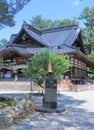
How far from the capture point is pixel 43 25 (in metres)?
66.4

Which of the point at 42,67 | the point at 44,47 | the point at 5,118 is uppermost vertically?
the point at 44,47

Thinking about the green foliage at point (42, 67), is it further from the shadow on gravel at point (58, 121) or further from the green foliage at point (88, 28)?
the green foliage at point (88, 28)

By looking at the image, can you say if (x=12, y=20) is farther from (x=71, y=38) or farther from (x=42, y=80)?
(x=71, y=38)

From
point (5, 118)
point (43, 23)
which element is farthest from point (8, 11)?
point (43, 23)

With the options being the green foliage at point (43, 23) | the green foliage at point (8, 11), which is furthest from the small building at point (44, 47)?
the green foliage at point (43, 23)

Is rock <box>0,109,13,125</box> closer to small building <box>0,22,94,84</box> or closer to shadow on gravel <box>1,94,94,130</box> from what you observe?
shadow on gravel <box>1,94,94,130</box>

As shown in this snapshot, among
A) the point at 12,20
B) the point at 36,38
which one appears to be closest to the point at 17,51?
the point at 36,38

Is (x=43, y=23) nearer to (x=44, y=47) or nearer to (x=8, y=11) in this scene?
(x=44, y=47)

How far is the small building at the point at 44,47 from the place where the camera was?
28.8 metres

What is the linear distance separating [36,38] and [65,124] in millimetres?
24336

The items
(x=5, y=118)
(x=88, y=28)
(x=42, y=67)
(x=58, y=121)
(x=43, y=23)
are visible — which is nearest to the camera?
(x=5, y=118)

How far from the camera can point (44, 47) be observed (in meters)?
30.5

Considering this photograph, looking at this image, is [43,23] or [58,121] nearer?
[58,121]

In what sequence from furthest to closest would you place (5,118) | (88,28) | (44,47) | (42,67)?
(88,28) < (44,47) < (42,67) < (5,118)
